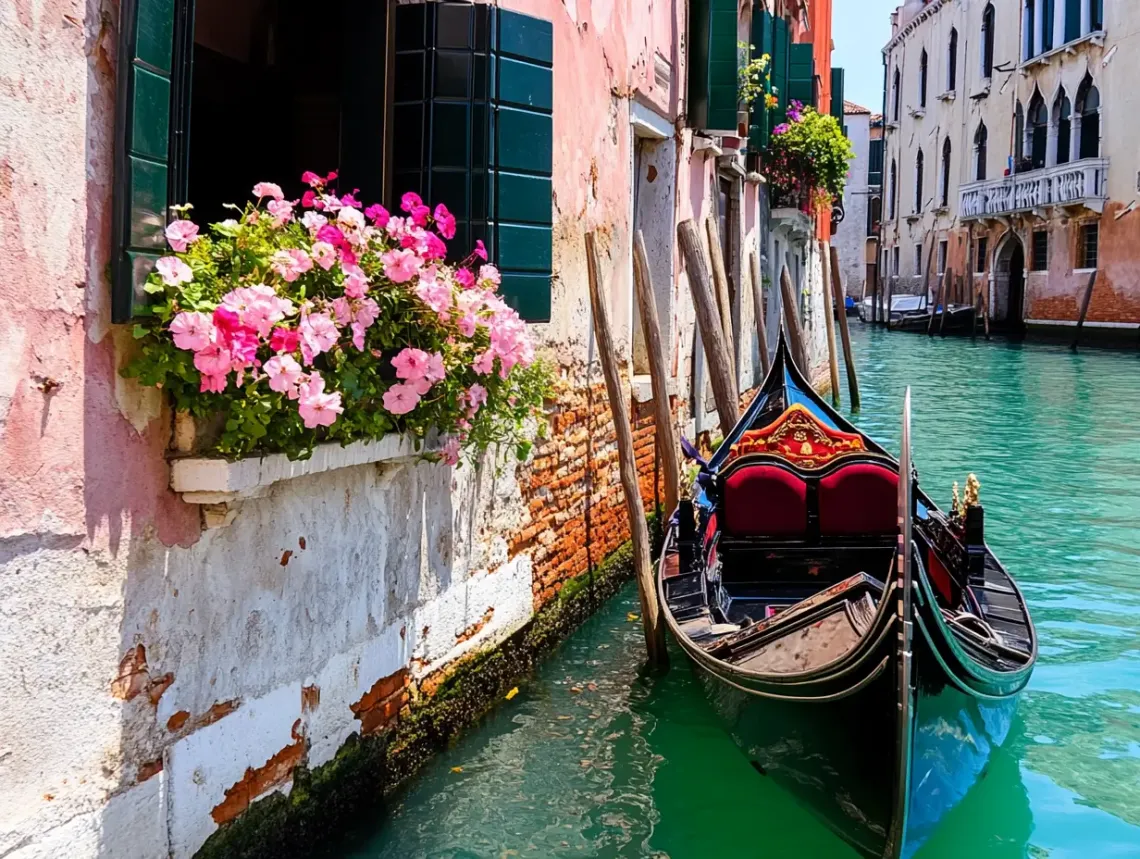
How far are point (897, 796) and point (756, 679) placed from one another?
18.3 inches

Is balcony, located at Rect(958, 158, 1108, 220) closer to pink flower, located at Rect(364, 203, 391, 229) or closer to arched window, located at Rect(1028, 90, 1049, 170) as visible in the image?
arched window, located at Rect(1028, 90, 1049, 170)

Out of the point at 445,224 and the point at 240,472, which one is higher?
the point at 445,224

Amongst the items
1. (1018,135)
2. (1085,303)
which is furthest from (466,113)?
(1018,135)

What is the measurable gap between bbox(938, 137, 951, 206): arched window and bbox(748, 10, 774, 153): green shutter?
64.8 ft

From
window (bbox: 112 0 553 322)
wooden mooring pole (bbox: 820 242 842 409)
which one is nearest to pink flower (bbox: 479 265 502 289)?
window (bbox: 112 0 553 322)

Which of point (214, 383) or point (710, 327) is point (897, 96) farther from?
point (214, 383)

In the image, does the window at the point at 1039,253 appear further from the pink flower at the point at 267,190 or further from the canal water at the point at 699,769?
the pink flower at the point at 267,190

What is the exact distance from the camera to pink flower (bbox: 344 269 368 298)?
7.16 feet

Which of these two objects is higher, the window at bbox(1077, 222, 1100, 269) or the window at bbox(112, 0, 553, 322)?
the window at bbox(1077, 222, 1100, 269)

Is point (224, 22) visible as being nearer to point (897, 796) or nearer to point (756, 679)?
point (756, 679)

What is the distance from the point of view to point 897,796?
2.39m

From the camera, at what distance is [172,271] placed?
1.88 metres

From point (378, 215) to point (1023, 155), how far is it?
22843 millimetres

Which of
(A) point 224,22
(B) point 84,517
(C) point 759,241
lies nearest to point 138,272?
(B) point 84,517
